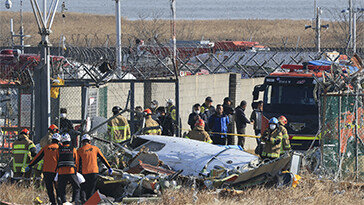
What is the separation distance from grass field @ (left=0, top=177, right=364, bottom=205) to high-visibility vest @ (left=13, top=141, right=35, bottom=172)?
0.41 m

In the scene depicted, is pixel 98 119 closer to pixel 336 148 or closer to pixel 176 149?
pixel 176 149

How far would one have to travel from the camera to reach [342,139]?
13.0 metres

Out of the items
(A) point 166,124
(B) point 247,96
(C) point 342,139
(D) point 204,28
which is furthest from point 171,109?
(D) point 204,28

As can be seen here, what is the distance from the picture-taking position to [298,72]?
18297mm

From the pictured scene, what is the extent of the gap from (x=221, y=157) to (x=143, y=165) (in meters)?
1.46

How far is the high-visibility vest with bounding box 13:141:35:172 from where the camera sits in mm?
11789

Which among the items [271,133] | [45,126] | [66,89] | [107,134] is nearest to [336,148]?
[271,133]

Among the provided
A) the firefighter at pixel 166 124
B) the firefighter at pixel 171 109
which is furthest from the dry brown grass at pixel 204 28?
the firefighter at pixel 166 124

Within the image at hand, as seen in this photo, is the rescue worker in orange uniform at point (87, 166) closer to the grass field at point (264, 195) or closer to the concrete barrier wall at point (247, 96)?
the grass field at point (264, 195)

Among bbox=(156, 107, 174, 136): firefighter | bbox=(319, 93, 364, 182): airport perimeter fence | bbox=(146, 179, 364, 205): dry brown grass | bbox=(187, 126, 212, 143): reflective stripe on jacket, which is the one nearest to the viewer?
bbox=(146, 179, 364, 205): dry brown grass

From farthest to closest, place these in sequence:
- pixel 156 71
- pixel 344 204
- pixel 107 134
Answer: pixel 156 71
pixel 107 134
pixel 344 204

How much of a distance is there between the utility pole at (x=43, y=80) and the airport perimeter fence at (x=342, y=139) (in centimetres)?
526

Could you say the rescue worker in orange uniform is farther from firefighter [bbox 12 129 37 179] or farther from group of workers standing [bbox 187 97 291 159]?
group of workers standing [bbox 187 97 291 159]

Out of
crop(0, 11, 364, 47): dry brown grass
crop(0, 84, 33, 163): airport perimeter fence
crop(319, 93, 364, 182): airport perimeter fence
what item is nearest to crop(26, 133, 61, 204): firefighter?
crop(0, 84, 33, 163): airport perimeter fence
